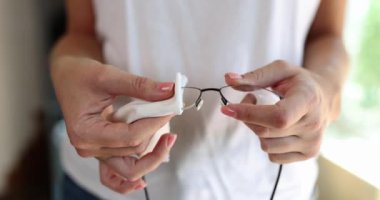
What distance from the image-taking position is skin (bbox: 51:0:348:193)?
527 mm

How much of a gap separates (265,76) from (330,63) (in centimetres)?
15

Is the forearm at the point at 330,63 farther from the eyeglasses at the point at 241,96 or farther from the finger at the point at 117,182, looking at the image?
the finger at the point at 117,182

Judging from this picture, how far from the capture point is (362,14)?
0.80 metres

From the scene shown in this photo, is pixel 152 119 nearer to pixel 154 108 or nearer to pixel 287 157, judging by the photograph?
pixel 154 108

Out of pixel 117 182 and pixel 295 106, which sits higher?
pixel 295 106

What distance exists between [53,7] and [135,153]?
44cm

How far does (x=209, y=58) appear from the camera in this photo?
634mm

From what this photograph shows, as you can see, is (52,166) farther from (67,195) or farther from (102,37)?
(102,37)

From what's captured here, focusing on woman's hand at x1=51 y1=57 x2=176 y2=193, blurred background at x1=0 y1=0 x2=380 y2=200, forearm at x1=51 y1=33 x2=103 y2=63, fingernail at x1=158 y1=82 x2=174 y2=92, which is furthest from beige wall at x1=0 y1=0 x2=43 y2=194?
fingernail at x1=158 y1=82 x2=174 y2=92

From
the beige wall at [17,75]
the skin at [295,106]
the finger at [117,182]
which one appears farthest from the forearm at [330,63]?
the beige wall at [17,75]

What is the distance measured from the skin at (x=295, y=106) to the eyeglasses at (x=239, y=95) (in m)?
0.01

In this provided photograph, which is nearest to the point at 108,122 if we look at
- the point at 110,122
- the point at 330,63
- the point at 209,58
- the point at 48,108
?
the point at 110,122

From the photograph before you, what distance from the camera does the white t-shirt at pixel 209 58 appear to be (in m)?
0.63

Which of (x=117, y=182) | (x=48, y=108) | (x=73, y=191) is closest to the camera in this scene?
(x=117, y=182)
